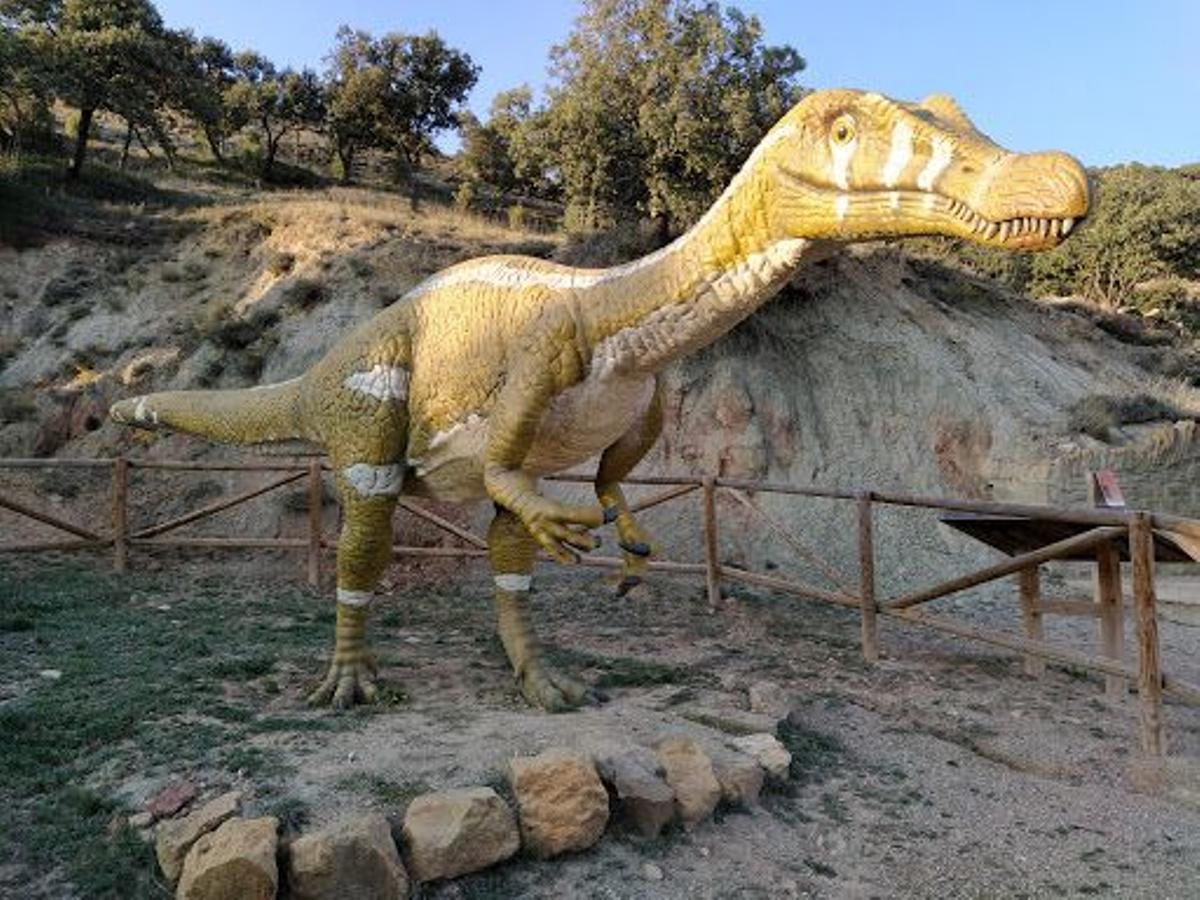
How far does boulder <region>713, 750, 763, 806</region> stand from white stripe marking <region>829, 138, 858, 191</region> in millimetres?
2218

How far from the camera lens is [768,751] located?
3.91 metres

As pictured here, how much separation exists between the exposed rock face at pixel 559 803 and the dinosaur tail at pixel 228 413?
277 centimetres

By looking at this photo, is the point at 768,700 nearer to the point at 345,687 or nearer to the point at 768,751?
the point at 768,751

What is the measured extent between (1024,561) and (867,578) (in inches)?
51.0

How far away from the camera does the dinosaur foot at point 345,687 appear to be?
4.69 metres

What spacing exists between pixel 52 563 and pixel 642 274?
7.43 metres

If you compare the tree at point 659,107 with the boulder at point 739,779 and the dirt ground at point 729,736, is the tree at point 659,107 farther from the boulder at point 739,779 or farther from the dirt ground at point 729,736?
the boulder at point 739,779

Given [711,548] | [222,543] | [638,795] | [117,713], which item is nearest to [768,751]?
[638,795]

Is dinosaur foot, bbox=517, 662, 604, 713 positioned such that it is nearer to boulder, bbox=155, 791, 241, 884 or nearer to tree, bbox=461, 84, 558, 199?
boulder, bbox=155, 791, 241, 884

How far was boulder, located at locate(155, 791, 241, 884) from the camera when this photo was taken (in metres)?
2.90

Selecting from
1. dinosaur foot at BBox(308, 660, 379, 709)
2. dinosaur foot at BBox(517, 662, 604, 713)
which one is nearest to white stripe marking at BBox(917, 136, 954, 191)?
dinosaur foot at BBox(517, 662, 604, 713)

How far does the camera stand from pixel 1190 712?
532cm

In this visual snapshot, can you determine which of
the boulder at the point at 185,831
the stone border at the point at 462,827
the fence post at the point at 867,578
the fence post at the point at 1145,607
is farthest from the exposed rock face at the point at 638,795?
the fence post at the point at 867,578

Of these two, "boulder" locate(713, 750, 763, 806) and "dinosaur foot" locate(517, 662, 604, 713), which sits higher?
"dinosaur foot" locate(517, 662, 604, 713)
